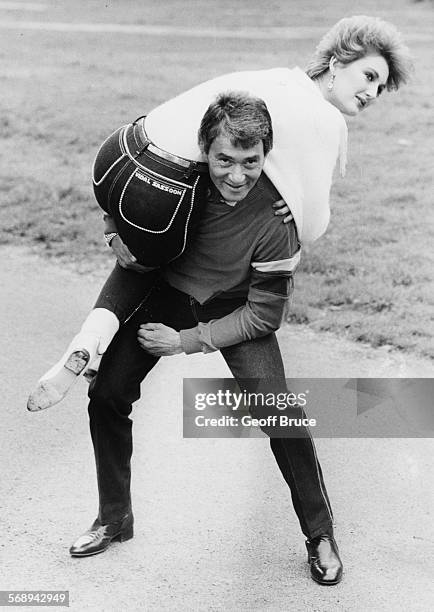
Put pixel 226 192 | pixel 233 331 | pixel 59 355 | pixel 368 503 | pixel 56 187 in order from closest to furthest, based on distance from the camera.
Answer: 1. pixel 226 192
2. pixel 233 331
3. pixel 368 503
4. pixel 59 355
5. pixel 56 187

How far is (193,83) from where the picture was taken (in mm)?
10664

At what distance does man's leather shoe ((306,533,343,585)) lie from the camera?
11.3 feet

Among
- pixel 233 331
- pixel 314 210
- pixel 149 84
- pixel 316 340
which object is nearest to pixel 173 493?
pixel 233 331

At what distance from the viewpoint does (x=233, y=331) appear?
327 centimetres

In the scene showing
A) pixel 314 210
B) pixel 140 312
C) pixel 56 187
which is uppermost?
pixel 314 210

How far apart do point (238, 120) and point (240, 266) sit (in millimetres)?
507

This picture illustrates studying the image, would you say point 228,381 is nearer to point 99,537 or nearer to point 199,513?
point 199,513

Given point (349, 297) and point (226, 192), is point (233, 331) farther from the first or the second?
point (349, 297)

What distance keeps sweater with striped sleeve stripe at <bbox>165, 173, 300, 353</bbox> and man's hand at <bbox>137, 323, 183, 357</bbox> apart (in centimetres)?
3

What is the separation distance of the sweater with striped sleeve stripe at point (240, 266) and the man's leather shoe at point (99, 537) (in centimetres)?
76

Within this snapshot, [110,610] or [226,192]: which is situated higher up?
[226,192]

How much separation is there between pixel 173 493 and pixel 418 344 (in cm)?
206

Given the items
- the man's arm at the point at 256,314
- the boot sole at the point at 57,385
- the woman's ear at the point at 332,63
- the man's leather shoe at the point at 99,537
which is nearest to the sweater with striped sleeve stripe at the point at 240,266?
the man's arm at the point at 256,314

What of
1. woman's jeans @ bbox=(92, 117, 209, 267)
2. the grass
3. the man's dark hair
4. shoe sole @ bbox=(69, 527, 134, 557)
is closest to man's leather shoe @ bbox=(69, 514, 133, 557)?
shoe sole @ bbox=(69, 527, 134, 557)
